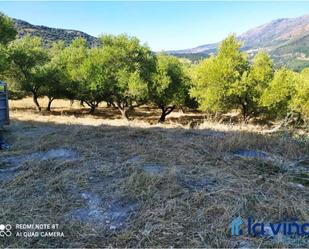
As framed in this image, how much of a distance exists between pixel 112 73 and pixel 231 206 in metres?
22.9

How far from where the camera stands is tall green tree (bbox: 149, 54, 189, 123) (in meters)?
25.3

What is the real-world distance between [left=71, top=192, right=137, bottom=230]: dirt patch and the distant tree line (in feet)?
67.2

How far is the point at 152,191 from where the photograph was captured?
395 centimetres

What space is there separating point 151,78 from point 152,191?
22.1m

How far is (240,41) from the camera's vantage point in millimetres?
24922

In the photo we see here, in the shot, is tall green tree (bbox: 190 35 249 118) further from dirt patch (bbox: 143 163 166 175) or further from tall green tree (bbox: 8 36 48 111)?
dirt patch (bbox: 143 163 166 175)

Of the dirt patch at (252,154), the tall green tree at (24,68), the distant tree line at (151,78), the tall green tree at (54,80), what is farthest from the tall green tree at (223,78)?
the dirt patch at (252,154)

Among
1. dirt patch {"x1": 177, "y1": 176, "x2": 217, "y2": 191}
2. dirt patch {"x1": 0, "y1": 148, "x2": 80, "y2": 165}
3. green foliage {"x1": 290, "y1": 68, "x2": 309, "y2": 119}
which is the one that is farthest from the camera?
green foliage {"x1": 290, "y1": 68, "x2": 309, "y2": 119}

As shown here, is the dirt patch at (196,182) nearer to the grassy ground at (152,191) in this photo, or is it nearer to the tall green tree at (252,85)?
the grassy ground at (152,191)

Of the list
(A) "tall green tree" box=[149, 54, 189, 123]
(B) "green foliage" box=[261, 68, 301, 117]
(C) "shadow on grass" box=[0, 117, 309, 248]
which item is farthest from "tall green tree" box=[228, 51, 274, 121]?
(C) "shadow on grass" box=[0, 117, 309, 248]

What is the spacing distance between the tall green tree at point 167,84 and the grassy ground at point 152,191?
19.1m

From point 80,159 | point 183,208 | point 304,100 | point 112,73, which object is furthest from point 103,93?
point 183,208

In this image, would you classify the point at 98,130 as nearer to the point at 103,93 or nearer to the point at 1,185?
the point at 1,185

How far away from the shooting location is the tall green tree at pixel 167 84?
83.0 ft
